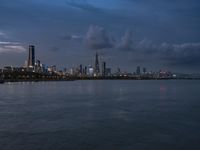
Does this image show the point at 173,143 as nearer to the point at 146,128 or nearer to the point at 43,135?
the point at 146,128

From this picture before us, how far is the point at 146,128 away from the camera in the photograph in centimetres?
2545

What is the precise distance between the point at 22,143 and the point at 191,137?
10740 mm

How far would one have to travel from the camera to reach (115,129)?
24.9m

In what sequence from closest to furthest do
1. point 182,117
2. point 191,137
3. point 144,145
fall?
1. point 144,145
2. point 191,137
3. point 182,117

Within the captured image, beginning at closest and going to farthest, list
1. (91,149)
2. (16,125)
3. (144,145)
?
(91,149)
(144,145)
(16,125)

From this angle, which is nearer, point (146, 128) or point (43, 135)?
point (43, 135)

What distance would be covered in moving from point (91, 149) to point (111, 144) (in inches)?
67.3

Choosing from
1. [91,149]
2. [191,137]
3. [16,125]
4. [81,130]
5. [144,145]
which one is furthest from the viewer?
[16,125]

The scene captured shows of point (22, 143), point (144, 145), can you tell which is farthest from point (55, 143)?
point (144, 145)

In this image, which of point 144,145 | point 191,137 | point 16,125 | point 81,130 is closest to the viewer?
point 144,145

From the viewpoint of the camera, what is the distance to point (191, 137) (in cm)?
2192

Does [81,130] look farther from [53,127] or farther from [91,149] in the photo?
[91,149]

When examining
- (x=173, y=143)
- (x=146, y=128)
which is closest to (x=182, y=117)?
(x=146, y=128)

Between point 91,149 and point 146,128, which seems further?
point 146,128
